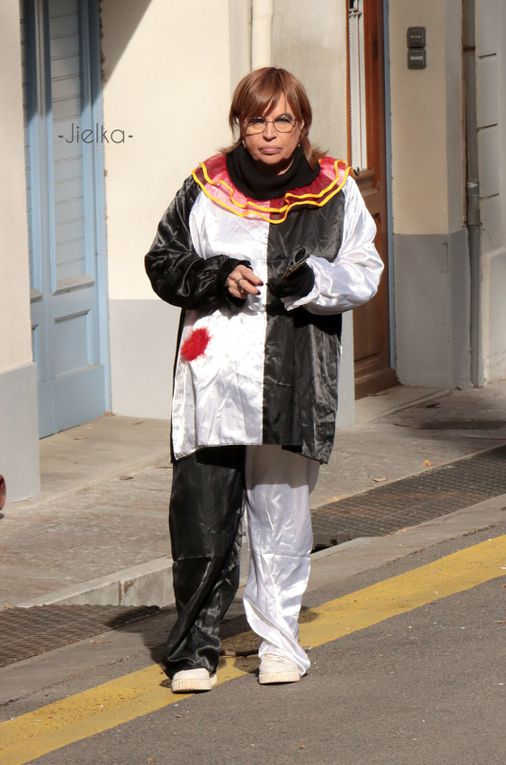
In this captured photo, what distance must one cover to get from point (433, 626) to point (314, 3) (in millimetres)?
4692

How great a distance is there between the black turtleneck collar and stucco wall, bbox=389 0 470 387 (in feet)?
20.2

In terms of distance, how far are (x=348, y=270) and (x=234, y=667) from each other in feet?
4.38

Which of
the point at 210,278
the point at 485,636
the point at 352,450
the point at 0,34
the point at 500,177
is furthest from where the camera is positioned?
the point at 500,177

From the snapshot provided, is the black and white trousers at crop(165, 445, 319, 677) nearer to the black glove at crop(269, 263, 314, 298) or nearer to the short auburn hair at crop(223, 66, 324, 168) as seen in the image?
the black glove at crop(269, 263, 314, 298)

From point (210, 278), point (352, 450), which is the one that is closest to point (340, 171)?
point (210, 278)

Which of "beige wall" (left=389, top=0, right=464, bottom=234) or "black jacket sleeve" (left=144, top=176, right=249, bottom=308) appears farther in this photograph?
"beige wall" (left=389, top=0, right=464, bottom=234)

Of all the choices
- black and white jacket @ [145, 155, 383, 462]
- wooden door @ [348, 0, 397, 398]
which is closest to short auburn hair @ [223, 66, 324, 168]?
black and white jacket @ [145, 155, 383, 462]

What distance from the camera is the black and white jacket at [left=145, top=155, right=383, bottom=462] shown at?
209 inches

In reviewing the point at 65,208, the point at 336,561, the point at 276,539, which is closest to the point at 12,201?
the point at 65,208

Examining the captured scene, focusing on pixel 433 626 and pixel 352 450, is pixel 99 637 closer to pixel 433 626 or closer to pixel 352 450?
pixel 433 626

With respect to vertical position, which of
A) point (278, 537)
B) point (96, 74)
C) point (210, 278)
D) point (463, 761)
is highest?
point (96, 74)

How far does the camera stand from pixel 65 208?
9.87m

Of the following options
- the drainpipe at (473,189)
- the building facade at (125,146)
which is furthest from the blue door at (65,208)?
the drainpipe at (473,189)

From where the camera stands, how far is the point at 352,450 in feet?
31.2
